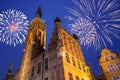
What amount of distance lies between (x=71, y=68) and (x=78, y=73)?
2.80 metres

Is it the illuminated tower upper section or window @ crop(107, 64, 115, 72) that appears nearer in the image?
the illuminated tower upper section

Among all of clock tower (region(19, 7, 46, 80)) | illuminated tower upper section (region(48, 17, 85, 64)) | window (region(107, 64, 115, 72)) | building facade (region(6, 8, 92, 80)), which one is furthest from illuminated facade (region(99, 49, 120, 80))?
clock tower (region(19, 7, 46, 80))

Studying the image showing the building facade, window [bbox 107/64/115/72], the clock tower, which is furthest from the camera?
the clock tower

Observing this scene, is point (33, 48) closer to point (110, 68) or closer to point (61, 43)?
point (61, 43)

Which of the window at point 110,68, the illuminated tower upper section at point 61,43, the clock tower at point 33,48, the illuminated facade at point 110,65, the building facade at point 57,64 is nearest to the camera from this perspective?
the building facade at point 57,64

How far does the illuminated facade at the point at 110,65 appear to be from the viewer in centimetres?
3578

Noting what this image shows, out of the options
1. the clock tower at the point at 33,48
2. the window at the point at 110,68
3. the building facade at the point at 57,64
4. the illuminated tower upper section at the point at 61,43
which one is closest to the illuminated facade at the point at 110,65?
the window at the point at 110,68

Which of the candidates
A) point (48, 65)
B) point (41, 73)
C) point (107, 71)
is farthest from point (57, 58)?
point (107, 71)

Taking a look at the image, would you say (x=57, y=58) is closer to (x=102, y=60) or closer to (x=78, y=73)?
(x=78, y=73)

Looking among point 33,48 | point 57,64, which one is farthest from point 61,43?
point 33,48

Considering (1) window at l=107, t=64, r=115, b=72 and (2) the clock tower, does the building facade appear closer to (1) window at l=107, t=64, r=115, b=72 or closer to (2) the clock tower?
(2) the clock tower

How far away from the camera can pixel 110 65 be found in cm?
3769

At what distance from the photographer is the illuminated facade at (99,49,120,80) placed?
1409 inches

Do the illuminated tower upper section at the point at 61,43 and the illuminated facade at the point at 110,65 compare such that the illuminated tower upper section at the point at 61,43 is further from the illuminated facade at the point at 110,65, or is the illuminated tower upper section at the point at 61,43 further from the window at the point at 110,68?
the window at the point at 110,68
